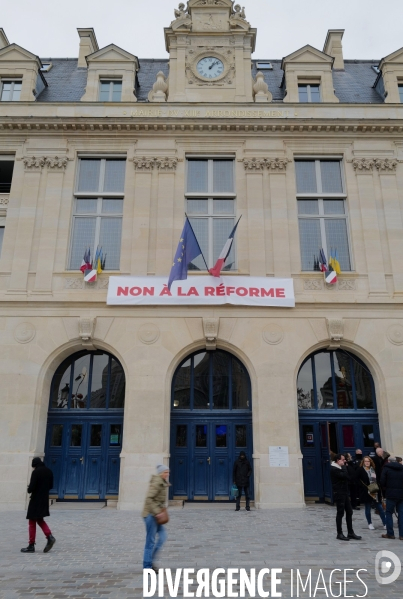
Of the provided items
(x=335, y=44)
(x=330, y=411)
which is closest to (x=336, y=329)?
(x=330, y=411)

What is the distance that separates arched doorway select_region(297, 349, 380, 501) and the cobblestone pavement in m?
2.52

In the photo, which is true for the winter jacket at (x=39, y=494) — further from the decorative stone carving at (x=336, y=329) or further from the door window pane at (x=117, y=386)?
the decorative stone carving at (x=336, y=329)

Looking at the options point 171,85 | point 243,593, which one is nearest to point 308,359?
point 243,593

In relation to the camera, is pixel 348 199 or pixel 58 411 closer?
pixel 58 411

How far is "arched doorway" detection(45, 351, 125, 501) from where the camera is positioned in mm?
15070

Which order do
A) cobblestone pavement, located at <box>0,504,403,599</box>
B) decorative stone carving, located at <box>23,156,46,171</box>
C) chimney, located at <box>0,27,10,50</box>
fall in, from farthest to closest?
1. chimney, located at <box>0,27,10,50</box>
2. decorative stone carving, located at <box>23,156,46,171</box>
3. cobblestone pavement, located at <box>0,504,403,599</box>

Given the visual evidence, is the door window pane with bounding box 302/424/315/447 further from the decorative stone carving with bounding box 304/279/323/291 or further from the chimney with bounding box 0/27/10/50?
the chimney with bounding box 0/27/10/50

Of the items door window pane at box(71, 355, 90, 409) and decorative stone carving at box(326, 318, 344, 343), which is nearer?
decorative stone carving at box(326, 318, 344, 343)

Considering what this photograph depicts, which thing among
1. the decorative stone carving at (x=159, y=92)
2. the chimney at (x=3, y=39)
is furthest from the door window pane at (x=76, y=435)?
the chimney at (x=3, y=39)

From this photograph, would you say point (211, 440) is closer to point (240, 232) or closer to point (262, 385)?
point (262, 385)

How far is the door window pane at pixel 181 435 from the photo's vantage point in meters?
15.3

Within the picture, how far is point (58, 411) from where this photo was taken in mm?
15688

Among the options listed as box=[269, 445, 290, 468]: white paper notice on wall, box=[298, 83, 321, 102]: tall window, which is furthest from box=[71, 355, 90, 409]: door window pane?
box=[298, 83, 321, 102]: tall window

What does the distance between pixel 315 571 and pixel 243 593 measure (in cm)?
161
